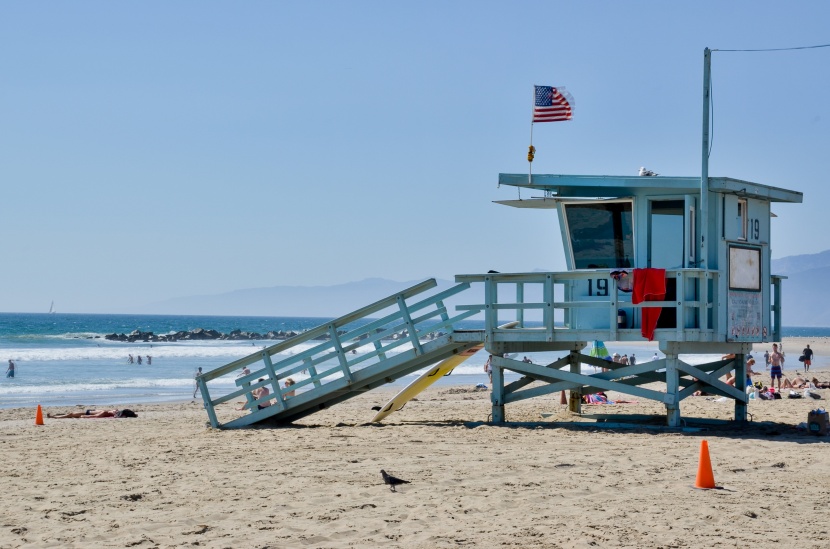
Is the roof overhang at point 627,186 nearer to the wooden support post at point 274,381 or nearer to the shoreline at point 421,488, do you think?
the shoreline at point 421,488

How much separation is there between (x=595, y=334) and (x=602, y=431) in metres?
1.40

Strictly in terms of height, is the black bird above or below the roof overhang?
below

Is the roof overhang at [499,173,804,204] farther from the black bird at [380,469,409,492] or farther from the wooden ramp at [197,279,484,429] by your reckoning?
the black bird at [380,469,409,492]

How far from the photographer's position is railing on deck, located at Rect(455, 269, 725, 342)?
15164 mm

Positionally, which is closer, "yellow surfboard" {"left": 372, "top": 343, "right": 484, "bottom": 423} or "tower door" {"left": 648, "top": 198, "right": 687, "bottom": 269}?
"tower door" {"left": 648, "top": 198, "right": 687, "bottom": 269}

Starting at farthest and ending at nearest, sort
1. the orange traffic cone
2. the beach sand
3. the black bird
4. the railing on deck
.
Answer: the railing on deck < the black bird < the orange traffic cone < the beach sand

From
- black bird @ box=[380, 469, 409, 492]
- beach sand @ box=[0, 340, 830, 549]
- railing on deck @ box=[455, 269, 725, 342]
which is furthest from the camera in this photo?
railing on deck @ box=[455, 269, 725, 342]

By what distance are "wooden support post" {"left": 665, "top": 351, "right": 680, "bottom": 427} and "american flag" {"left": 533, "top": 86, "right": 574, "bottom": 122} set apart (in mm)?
4152

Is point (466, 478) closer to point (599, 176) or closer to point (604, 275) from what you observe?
point (604, 275)

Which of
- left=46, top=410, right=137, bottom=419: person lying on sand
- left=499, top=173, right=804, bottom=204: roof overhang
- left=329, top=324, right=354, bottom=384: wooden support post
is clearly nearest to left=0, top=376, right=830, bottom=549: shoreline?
left=329, top=324, right=354, bottom=384: wooden support post

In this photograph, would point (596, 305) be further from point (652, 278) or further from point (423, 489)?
point (423, 489)

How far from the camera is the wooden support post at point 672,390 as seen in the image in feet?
50.5

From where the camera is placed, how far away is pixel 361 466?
1195cm

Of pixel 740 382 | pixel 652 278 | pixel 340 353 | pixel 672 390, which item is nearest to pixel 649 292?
pixel 652 278
